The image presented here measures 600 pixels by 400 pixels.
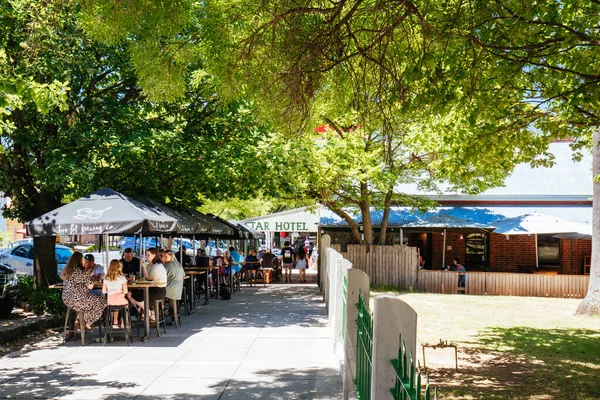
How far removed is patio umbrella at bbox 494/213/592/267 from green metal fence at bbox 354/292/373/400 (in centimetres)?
1818

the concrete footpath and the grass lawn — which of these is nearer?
the concrete footpath

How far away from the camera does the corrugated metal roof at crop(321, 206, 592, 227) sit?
26.5 m

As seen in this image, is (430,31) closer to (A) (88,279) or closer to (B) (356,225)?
(A) (88,279)

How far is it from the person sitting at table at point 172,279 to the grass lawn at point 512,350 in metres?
4.93

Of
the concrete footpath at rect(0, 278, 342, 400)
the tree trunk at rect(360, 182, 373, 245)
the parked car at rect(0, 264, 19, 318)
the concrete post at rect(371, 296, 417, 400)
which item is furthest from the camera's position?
the tree trunk at rect(360, 182, 373, 245)

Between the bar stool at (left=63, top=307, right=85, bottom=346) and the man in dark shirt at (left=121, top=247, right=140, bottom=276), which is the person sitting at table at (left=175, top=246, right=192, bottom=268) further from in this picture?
the bar stool at (left=63, top=307, right=85, bottom=346)

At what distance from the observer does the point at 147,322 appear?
12.1 metres

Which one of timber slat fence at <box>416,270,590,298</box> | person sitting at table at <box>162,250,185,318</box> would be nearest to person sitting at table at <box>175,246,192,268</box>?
person sitting at table at <box>162,250,185,318</box>

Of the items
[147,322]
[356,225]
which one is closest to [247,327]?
[147,322]

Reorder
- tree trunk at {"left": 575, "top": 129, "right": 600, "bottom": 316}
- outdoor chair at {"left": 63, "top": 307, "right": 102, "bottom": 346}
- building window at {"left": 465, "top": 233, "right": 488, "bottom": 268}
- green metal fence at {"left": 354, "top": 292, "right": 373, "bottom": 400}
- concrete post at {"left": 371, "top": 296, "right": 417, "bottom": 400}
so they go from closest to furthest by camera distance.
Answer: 1. concrete post at {"left": 371, "top": 296, "right": 417, "bottom": 400}
2. green metal fence at {"left": 354, "top": 292, "right": 373, "bottom": 400}
3. outdoor chair at {"left": 63, "top": 307, "right": 102, "bottom": 346}
4. tree trunk at {"left": 575, "top": 129, "right": 600, "bottom": 316}
5. building window at {"left": 465, "top": 233, "right": 488, "bottom": 268}

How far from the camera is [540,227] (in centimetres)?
2303

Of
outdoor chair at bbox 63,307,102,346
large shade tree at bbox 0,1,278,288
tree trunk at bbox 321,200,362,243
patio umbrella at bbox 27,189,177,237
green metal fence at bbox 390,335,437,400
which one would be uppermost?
large shade tree at bbox 0,1,278,288

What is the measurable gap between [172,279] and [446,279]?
12.8 metres

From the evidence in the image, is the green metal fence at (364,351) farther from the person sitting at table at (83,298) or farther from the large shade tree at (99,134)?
the large shade tree at (99,134)
